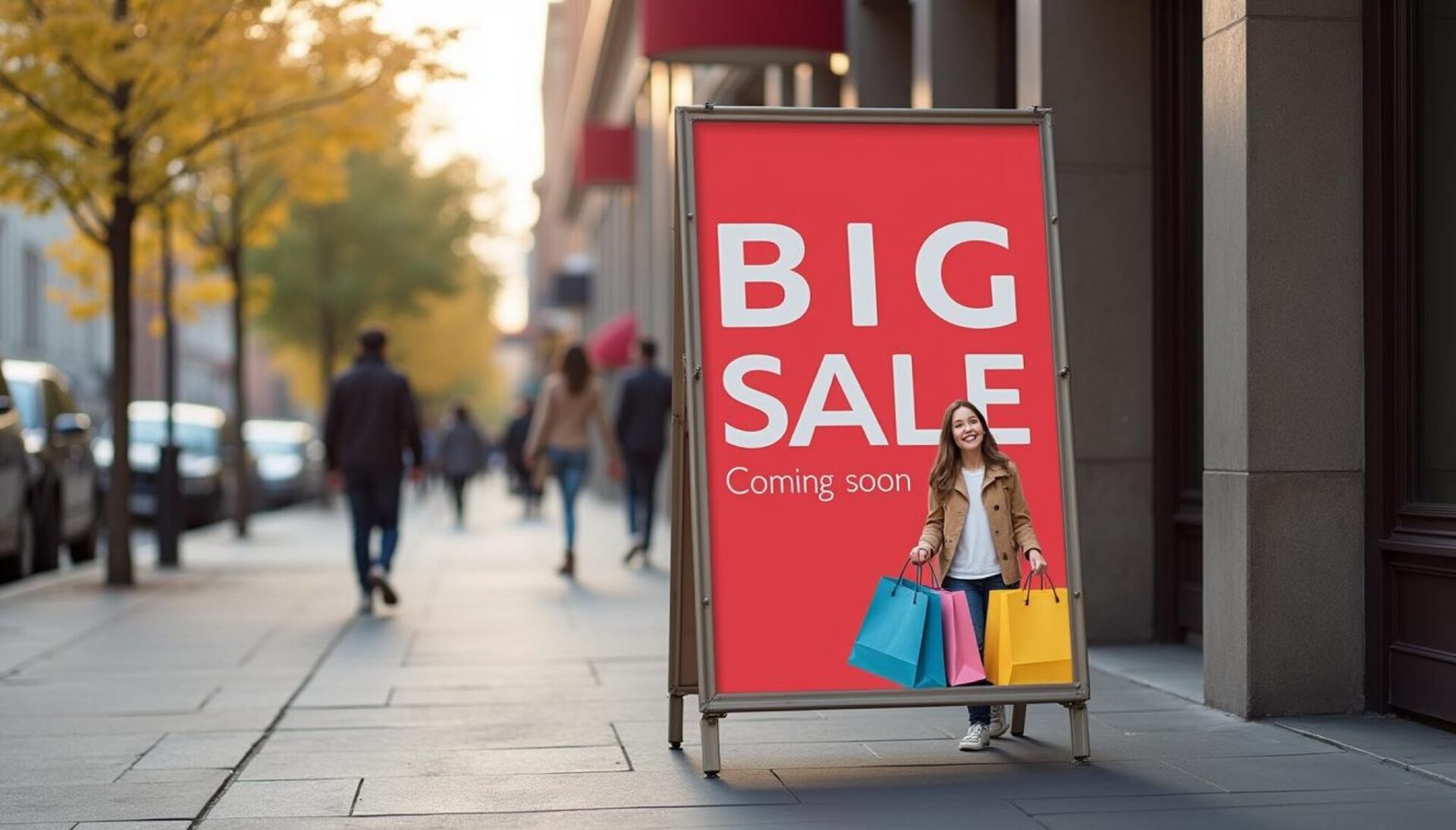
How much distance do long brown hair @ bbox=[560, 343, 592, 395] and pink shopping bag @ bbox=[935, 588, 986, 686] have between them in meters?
9.28

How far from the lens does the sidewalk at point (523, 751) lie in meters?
5.89

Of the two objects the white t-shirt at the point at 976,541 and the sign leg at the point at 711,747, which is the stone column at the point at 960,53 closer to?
the white t-shirt at the point at 976,541

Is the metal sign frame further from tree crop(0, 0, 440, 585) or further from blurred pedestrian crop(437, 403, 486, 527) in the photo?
blurred pedestrian crop(437, 403, 486, 527)

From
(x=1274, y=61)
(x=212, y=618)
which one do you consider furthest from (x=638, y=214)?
(x=1274, y=61)

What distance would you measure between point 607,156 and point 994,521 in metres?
25.4

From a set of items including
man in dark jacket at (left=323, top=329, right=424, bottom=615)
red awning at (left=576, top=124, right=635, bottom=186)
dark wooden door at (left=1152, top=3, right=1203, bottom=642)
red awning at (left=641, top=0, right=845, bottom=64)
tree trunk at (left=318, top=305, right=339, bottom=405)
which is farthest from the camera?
tree trunk at (left=318, top=305, right=339, bottom=405)

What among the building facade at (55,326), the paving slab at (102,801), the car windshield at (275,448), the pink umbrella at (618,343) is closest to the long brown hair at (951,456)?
the paving slab at (102,801)

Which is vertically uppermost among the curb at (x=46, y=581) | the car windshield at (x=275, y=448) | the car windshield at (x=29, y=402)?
the car windshield at (x=29, y=402)

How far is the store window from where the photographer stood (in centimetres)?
713

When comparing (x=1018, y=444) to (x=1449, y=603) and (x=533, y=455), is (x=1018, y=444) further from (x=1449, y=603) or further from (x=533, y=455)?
(x=533, y=455)

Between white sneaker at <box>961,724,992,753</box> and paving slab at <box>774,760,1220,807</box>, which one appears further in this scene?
white sneaker at <box>961,724,992,753</box>

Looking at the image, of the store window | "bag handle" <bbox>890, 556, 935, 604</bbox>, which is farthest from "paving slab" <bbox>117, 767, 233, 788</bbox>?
the store window

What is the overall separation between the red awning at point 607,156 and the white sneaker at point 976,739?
81.6 feet

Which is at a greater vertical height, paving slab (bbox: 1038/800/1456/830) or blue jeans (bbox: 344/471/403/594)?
blue jeans (bbox: 344/471/403/594)
